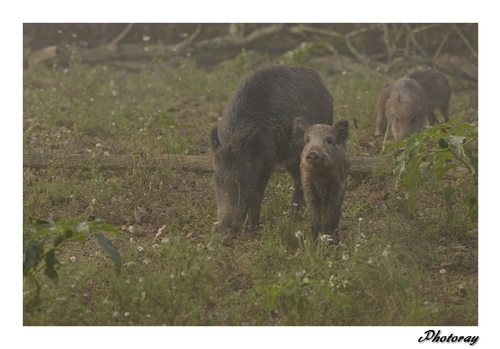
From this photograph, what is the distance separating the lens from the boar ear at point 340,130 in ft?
21.8

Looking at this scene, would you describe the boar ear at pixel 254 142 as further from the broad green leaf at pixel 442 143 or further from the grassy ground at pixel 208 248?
the broad green leaf at pixel 442 143

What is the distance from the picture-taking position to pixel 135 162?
28.3 ft

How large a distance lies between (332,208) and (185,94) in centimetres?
626

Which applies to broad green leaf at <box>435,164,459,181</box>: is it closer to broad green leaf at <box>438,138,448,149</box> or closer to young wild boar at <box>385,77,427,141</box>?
broad green leaf at <box>438,138,448,149</box>

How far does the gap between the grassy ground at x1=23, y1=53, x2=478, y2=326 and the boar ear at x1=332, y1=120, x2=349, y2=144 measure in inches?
37.0

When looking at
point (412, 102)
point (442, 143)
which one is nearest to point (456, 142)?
point (442, 143)

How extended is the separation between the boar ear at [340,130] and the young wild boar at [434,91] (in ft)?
14.6

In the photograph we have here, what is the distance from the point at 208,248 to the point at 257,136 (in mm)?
1748

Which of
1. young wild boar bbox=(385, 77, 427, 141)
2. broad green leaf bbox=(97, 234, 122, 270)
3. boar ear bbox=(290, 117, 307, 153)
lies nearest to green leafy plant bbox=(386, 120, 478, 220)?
boar ear bbox=(290, 117, 307, 153)

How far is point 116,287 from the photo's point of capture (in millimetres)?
5418

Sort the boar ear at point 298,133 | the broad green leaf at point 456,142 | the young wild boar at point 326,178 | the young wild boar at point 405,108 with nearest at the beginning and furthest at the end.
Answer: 1. the broad green leaf at point 456,142
2. the young wild boar at point 326,178
3. the boar ear at point 298,133
4. the young wild boar at point 405,108

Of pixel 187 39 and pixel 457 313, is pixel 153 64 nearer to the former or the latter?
pixel 187 39

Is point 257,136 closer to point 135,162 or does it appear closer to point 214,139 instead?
point 214,139

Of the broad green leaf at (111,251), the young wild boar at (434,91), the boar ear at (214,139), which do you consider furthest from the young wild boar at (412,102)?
the broad green leaf at (111,251)
